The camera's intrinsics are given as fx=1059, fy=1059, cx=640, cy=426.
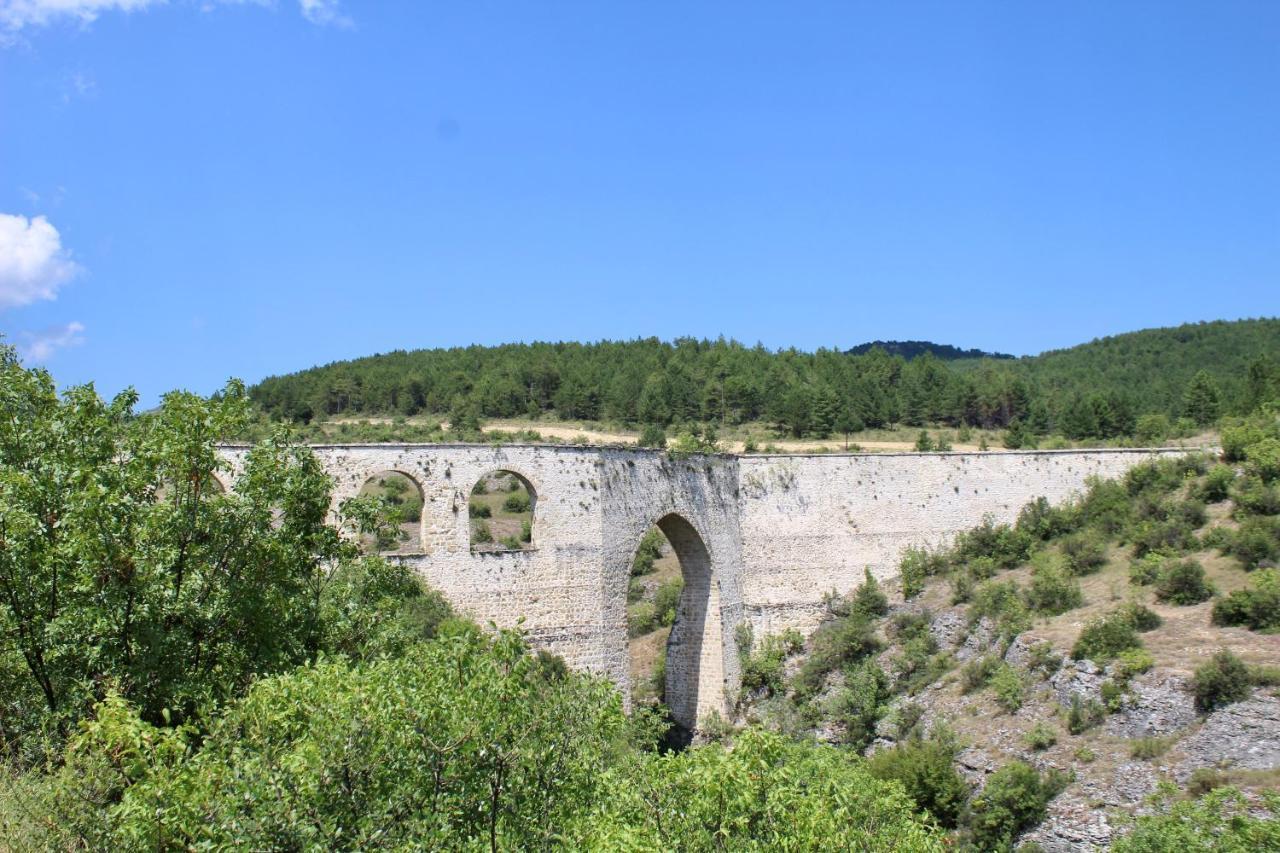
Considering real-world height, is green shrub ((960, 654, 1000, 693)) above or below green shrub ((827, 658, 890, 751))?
above

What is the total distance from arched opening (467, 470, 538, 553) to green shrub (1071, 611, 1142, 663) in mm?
13676

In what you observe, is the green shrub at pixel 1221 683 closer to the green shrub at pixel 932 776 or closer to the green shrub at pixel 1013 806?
the green shrub at pixel 1013 806

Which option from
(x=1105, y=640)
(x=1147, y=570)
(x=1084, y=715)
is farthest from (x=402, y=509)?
(x=1147, y=570)

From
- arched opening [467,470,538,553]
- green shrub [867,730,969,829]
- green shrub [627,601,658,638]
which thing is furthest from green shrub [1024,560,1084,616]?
arched opening [467,470,538,553]

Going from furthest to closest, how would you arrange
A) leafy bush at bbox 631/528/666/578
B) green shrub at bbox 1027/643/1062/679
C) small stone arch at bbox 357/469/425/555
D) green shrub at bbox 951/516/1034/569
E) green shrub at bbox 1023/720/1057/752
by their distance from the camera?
leafy bush at bbox 631/528/666/578
green shrub at bbox 951/516/1034/569
small stone arch at bbox 357/469/425/555
green shrub at bbox 1027/643/1062/679
green shrub at bbox 1023/720/1057/752

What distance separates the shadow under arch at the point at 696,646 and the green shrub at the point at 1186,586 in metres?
10.1

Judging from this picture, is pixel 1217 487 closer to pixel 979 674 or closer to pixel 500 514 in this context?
pixel 979 674

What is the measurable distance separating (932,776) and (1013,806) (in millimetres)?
1752

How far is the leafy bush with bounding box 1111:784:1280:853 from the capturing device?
13.2 m

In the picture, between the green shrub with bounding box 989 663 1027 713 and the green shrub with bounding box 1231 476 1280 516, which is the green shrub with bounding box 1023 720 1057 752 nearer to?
the green shrub with bounding box 989 663 1027 713

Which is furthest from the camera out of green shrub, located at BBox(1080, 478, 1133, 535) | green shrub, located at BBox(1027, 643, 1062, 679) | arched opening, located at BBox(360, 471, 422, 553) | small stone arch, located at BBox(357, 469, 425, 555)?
green shrub, located at BBox(1080, 478, 1133, 535)

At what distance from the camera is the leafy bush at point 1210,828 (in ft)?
43.2

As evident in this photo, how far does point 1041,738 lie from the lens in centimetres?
1956

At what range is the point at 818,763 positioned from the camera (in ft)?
51.3
